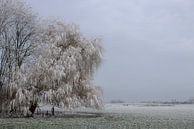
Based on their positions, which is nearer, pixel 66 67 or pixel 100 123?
pixel 100 123

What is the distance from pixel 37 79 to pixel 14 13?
5185 millimetres

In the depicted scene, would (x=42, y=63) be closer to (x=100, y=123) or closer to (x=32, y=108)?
(x=32, y=108)

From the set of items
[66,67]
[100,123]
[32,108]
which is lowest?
[100,123]

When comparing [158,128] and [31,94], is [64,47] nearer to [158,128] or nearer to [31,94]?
[31,94]

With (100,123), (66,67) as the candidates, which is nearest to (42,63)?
(66,67)

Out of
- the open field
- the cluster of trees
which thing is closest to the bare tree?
the cluster of trees

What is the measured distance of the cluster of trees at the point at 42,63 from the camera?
3328cm

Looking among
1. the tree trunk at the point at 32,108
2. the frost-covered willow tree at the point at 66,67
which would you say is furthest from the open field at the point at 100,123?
the tree trunk at the point at 32,108

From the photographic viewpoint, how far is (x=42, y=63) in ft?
110

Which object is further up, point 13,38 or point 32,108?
point 13,38

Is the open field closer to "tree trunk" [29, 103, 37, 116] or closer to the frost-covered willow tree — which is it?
the frost-covered willow tree

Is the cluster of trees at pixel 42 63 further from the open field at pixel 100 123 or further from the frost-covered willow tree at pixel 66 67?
the open field at pixel 100 123

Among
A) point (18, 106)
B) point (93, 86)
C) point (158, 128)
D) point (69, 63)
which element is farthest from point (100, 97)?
point (158, 128)

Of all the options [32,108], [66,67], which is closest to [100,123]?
[66,67]
